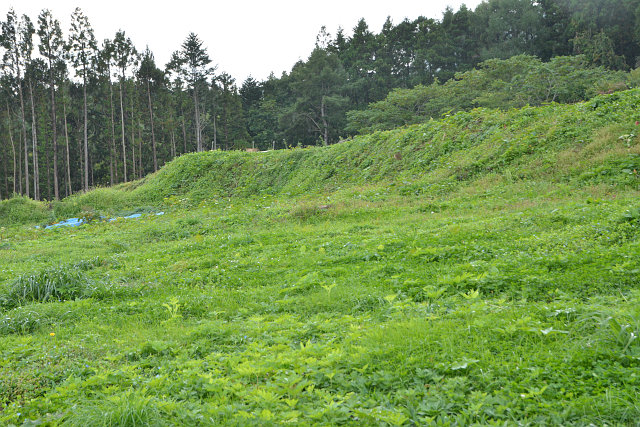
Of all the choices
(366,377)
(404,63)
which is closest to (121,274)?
(366,377)

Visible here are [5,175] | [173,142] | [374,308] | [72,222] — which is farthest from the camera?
[173,142]

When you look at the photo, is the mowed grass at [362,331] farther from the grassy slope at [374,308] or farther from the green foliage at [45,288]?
the green foliage at [45,288]

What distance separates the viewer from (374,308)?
4.79 m

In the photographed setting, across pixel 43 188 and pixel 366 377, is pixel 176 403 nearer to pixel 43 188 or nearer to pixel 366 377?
pixel 366 377

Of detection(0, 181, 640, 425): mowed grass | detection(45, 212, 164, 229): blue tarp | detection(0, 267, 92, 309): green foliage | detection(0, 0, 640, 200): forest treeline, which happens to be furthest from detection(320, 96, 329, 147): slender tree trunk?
detection(0, 267, 92, 309): green foliage

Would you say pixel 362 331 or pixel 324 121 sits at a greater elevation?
pixel 324 121

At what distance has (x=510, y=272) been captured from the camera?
4.97 metres

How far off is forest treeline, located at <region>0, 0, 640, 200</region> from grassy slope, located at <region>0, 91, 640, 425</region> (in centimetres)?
1960

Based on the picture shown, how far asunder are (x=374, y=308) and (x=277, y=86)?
4720cm

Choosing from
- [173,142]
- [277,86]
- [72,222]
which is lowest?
[72,222]

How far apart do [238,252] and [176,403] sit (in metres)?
5.05

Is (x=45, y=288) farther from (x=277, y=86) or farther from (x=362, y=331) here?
(x=277, y=86)

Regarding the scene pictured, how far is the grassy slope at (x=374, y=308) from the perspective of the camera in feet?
9.62

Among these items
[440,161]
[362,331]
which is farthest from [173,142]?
[362,331]
